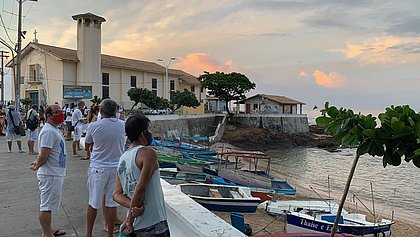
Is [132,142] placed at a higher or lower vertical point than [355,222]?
higher

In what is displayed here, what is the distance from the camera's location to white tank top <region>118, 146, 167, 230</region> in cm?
317

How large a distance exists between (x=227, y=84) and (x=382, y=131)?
4925cm

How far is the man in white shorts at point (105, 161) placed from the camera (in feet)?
16.7

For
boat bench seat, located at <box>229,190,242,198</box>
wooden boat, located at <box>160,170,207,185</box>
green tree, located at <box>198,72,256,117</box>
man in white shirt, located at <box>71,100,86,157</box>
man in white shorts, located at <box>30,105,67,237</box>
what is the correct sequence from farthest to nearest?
green tree, located at <box>198,72,256,117</box> < man in white shirt, located at <box>71,100,86,157</box> < wooden boat, located at <box>160,170,207,185</box> < boat bench seat, located at <box>229,190,242,198</box> < man in white shorts, located at <box>30,105,67,237</box>

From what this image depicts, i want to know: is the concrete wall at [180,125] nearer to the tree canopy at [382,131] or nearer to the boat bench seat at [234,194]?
the boat bench seat at [234,194]

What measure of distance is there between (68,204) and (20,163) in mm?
5381

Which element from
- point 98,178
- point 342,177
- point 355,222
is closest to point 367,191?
point 342,177

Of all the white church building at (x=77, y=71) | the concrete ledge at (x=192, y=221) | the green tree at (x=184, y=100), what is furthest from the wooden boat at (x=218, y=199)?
the green tree at (x=184, y=100)

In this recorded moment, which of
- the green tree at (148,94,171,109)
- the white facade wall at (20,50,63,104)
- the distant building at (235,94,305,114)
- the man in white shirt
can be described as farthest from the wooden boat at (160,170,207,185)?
the distant building at (235,94,305,114)

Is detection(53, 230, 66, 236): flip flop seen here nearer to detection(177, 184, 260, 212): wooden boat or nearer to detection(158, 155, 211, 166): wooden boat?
detection(177, 184, 260, 212): wooden boat

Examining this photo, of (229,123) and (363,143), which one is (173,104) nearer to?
(229,123)

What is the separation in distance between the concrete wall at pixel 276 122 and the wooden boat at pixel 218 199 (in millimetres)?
43702

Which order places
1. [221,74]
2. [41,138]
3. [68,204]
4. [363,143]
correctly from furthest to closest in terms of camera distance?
1. [221,74]
2. [68,204]
3. [41,138]
4. [363,143]

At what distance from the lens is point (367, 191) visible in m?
22.2
